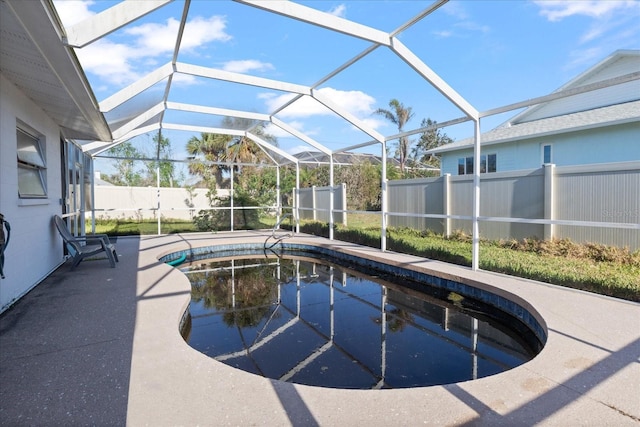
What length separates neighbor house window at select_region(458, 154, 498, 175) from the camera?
37.3 feet

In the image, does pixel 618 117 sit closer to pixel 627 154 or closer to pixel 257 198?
pixel 627 154

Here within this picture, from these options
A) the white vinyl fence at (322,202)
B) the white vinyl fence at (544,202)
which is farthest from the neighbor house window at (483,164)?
the white vinyl fence at (322,202)

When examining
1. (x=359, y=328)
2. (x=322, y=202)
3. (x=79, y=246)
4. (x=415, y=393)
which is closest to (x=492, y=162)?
(x=322, y=202)

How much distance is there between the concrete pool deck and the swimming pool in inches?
22.8

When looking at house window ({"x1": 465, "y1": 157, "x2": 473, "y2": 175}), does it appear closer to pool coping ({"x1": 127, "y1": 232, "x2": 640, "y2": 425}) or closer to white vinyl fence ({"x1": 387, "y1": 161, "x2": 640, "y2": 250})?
white vinyl fence ({"x1": 387, "y1": 161, "x2": 640, "y2": 250})

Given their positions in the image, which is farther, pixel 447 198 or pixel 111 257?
pixel 447 198

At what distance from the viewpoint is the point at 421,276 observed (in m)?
6.00

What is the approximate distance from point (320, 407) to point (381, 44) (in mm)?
4541

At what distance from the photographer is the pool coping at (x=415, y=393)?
1.86m

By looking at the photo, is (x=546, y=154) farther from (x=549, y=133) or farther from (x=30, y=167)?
(x=30, y=167)

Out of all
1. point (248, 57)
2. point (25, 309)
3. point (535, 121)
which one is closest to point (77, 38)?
point (25, 309)

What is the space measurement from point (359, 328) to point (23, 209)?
429 cm

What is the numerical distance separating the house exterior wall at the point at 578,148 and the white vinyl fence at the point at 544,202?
214 cm

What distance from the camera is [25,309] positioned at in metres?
3.75
